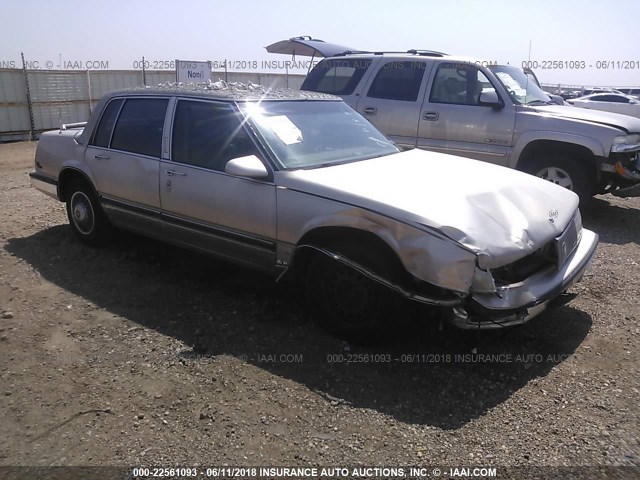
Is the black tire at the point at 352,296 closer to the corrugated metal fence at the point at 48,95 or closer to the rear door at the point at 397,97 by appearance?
the rear door at the point at 397,97

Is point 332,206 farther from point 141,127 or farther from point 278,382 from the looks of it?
point 141,127

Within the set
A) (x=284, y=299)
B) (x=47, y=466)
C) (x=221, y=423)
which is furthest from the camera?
(x=284, y=299)

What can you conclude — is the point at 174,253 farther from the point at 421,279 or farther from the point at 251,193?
the point at 421,279

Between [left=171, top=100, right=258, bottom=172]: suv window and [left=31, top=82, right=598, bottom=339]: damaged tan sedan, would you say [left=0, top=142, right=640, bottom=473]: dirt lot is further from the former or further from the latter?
[left=171, top=100, right=258, bottom=172]: suv window

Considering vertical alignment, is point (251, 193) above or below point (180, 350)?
above

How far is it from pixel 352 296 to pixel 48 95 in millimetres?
14843

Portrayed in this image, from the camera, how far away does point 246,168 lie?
3.71 m

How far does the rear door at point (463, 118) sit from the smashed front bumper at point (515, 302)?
366 centimetres

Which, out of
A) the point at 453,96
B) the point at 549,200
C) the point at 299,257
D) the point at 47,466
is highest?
the point at 453,96

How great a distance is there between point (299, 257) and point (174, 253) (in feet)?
7.19

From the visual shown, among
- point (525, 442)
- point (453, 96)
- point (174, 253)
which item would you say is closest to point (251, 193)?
point (174, 253)

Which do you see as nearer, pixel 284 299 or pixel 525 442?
pixel 525 442

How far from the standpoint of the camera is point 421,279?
3.15m

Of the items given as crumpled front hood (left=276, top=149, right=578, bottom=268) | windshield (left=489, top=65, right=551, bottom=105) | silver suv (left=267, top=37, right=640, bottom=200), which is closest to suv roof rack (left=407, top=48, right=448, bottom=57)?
silver suv (left=267, top=37, right=640, bottom=200)
